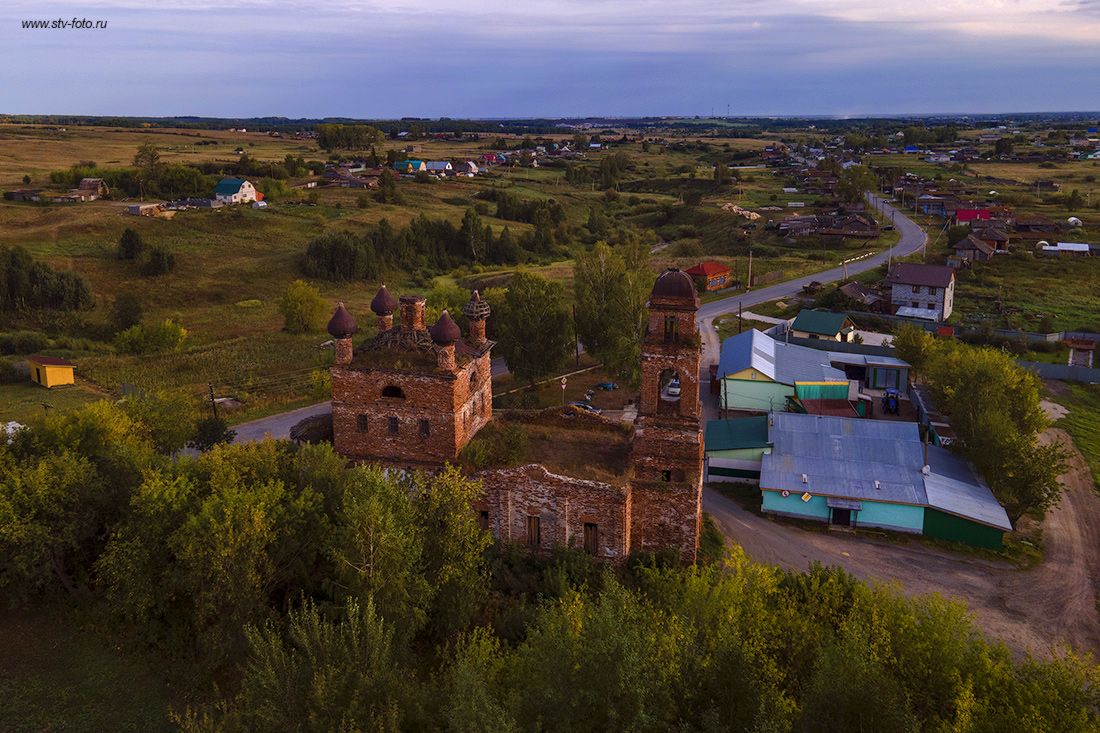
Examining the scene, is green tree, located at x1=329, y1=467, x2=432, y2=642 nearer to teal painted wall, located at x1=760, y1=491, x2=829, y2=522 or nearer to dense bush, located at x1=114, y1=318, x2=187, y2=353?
teal painted wall, located at x1=760, y1=491, x2=829, y2=522

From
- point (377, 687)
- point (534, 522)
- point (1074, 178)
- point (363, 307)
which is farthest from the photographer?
point (1074, 178)

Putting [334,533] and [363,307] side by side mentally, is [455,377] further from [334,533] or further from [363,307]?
[363,307]

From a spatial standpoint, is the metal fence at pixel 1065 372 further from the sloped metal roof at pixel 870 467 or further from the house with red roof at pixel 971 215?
the house with red roof at pixel 971 215

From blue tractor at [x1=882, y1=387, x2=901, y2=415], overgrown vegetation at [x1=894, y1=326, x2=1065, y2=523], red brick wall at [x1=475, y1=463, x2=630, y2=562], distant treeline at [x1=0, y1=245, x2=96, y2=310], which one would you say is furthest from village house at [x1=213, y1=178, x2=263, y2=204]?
overgrown vegetation at [x1=894, y1=326, x2=1065, y2=523]

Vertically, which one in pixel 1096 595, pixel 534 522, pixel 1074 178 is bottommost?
pixel 1096 595

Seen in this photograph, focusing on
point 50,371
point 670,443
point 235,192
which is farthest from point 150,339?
point 235,192

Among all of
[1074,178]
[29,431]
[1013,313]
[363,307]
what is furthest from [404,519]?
[1074,178]

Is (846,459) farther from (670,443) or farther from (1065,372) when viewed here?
(1065,372)

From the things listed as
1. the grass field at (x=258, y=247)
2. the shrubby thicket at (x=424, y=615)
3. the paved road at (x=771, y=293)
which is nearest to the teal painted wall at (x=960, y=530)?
the shrubby thicket at (x=424, y=615)
